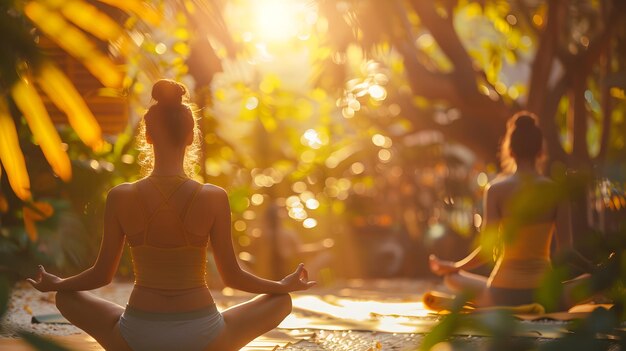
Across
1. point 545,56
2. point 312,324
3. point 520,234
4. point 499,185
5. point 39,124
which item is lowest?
point 312,324

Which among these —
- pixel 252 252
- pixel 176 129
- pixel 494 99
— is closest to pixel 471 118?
pixel 494 99

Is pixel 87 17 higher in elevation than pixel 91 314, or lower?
higher

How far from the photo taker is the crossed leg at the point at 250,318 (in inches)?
162

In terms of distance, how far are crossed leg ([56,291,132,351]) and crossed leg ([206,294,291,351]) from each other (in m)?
0.42

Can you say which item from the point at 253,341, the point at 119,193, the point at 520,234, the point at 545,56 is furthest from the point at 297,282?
the point at 545,56

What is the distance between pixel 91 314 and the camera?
412 centimetres

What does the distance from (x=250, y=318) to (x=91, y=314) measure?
0.61m

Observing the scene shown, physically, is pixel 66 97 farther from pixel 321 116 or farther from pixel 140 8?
pixel 321 116

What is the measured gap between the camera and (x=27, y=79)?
228cm

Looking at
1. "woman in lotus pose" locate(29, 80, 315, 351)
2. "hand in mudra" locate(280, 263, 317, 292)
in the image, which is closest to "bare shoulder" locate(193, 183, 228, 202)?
"woman in lotus pose" locate(29, 80, 315, 351)

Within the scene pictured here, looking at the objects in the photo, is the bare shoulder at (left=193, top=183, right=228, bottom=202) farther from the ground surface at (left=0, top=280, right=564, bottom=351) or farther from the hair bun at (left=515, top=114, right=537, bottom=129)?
the hair bun at (left=515, top=114, right=537, bottom=129)

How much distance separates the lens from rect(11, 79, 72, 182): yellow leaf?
208cm

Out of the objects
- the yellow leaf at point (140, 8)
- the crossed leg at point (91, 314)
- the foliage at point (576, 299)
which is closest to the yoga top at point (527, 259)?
the crossed leg at point (91, 314)

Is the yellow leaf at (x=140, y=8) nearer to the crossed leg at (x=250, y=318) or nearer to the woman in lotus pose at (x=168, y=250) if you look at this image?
the woman in lotus pose at (x=168, y=250)
